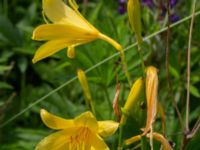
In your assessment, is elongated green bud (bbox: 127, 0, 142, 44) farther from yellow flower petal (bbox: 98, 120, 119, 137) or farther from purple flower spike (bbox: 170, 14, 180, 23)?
purple flower spike (bbox: 170, 14, 180, 23)

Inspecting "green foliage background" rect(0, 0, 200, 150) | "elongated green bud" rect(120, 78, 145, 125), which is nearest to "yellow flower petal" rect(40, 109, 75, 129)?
"elongated green bud" rect(120, 78, 145, 125)

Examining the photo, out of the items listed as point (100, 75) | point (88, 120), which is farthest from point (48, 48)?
point (100, 75)

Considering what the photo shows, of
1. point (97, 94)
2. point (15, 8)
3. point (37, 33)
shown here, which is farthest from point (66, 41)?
point (15, 8)

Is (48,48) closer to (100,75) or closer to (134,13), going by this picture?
(134,13)

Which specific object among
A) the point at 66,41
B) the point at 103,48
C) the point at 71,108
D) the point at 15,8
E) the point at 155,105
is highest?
the point at 15,8

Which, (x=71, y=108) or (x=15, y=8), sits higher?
(x=15, y=8)

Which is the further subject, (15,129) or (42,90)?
(42,90)

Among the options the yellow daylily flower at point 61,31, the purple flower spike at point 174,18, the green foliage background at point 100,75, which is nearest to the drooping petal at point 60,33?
the yellow daylily flower at point 61,31

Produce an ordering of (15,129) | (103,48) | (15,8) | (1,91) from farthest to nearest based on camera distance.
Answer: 1. (15,8)
2. (1,91)
3. (15,129)
4. (103,48)

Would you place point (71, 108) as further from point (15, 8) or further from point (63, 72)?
point (15, 8)

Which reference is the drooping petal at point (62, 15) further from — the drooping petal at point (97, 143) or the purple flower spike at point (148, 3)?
the purple flower spike at point (148, 3)
